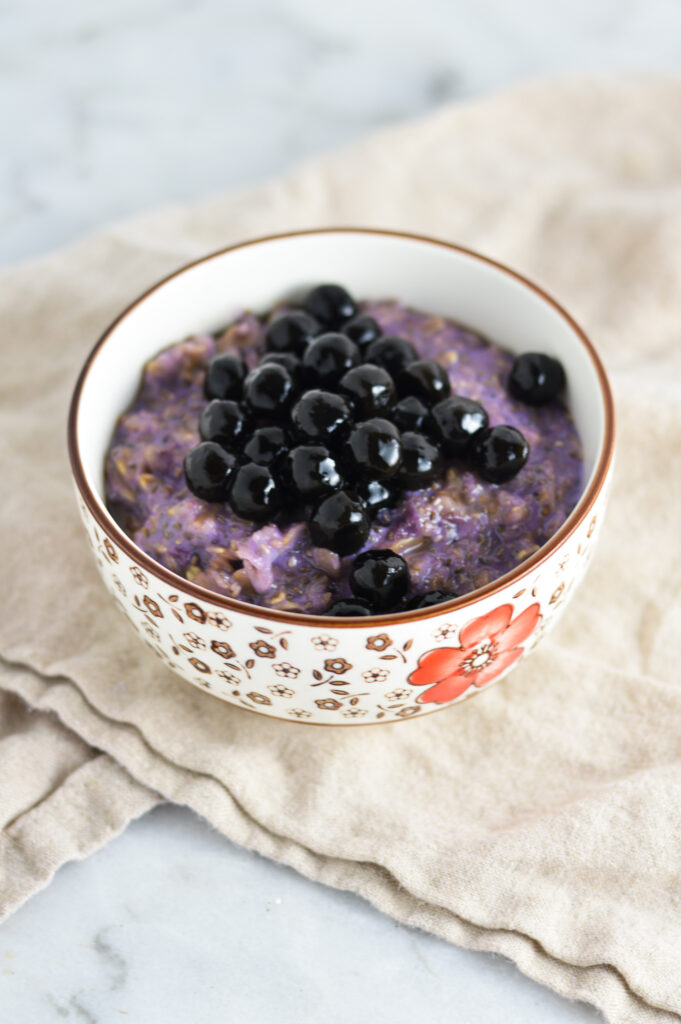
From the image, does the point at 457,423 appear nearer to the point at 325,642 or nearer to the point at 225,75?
the point at 325,642

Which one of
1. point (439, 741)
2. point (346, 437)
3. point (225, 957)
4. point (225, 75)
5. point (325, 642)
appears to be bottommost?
point (225, 957)

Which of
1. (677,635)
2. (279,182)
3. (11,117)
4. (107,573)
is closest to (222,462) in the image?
(107,573)

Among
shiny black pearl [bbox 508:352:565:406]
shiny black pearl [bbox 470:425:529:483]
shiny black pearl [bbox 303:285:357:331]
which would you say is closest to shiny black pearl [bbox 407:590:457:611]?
shiny black pearl [bbox 470:425:529:483]

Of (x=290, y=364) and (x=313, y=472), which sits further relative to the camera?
(x=290, y=364)

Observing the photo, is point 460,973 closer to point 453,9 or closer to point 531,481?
point 531,481

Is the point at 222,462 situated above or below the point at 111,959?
above

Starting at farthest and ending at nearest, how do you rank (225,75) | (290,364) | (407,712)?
(225,75)
(290,364)
(407,712)

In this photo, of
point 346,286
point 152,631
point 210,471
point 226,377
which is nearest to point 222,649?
point 152,631

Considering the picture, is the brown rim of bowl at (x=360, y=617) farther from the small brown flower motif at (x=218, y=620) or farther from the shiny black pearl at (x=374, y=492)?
the shiny black pearl at (x=374, y=492)
